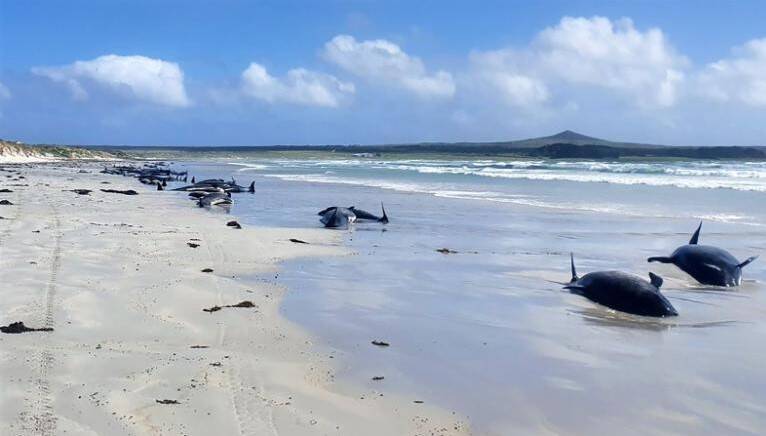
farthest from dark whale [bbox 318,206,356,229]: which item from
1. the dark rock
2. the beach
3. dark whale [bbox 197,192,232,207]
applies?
dark whale [bbox 197,192,232,207]

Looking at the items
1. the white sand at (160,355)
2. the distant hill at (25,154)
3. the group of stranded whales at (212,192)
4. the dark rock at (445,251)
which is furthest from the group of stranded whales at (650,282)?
the distant hill at (25,154)

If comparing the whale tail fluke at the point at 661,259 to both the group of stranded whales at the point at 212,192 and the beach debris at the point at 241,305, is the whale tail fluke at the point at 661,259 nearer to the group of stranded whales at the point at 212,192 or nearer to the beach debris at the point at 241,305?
the beach debris at the point at 241,305

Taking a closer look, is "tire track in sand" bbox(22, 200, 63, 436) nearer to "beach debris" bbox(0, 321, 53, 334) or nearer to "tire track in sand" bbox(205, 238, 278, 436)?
"beach debris" bbox(0, 321, 53, 334)

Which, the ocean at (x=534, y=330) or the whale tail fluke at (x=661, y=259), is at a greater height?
the whale tail fluke at (x=661, y=259)

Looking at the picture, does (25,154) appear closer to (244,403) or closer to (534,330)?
(534,330)

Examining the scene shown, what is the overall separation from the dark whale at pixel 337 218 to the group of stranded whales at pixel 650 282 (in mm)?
6776

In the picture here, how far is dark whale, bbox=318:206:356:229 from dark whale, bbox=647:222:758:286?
21.9 feet

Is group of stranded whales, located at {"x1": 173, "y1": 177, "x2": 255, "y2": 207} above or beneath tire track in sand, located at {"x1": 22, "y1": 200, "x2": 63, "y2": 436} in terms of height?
beneath

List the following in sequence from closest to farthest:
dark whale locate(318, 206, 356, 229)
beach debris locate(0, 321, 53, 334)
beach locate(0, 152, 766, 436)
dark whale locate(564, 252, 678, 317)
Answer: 1. beach locate(0, 152, 766, 436)
2. beach debris locate(0, 321, 53, 334)
3. dark whale locate(564, 252, 678, 317)
4. dark whale locate(318, 206, 356, 229)

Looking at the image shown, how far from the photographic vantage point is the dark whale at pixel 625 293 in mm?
6969

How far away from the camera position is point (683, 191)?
89.9 feet

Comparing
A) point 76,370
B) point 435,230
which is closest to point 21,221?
point 435,230

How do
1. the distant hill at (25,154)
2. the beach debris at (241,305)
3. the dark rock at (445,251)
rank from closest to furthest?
the beach debris at (241,305)
the dark rock at (445,251)
the distant hill at (25,154)

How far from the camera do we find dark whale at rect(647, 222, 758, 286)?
873cm
